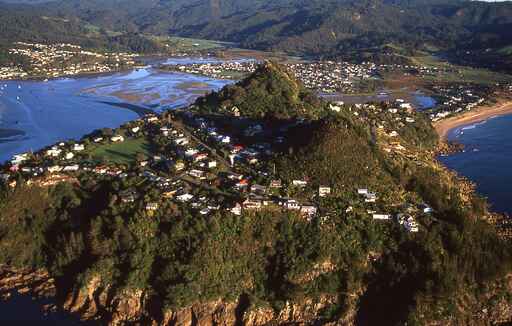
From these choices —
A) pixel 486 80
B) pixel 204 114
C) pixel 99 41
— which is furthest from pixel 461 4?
pixel 204 114

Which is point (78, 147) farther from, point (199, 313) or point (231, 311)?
point (231, 311)

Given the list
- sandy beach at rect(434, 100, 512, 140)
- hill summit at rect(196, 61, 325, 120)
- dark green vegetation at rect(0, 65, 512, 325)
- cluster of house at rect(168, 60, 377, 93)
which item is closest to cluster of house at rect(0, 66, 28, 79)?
cluster of house at rect(168, 60, 377, 93)

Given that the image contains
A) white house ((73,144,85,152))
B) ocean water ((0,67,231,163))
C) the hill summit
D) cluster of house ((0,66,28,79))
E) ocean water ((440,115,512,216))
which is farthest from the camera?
cluster of house ((0,66,28,79))

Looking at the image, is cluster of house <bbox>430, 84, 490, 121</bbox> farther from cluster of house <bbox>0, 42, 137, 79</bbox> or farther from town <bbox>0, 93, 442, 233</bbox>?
cluster of house <bbox>0, 42, 137, 79</bbox>

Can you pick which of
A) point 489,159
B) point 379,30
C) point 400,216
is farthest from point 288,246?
point 379,30

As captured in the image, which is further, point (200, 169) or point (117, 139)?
point (117, 139)
